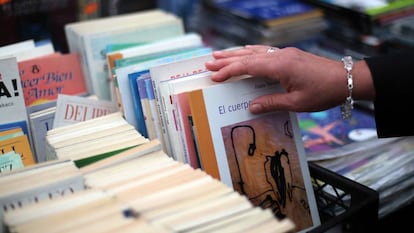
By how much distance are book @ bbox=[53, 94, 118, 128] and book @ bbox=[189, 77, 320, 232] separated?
1.17ft

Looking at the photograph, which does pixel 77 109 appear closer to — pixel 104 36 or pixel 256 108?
pixel 104 36

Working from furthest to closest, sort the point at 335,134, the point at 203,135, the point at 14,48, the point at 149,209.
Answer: the point at 335,134
the point at 14,48
the point at 203,135
the point at 149,209

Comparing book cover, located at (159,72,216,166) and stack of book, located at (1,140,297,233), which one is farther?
book cover, located at (159,72,216,166)

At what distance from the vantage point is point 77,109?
1.20m

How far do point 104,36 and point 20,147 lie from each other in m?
0.41

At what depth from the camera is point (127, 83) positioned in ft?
3.73

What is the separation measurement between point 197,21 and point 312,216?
4.88 feet

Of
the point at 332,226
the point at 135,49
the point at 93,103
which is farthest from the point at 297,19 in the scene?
the point at 332,226

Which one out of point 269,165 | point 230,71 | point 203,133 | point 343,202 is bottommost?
point 343,202

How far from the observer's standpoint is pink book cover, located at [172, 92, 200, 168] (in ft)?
3.18

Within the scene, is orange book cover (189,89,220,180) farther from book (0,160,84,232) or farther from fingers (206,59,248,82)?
book (0,160,84,232)

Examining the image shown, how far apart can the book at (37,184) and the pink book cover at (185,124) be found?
0.22m

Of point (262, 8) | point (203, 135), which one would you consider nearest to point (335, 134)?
point (203, 135)

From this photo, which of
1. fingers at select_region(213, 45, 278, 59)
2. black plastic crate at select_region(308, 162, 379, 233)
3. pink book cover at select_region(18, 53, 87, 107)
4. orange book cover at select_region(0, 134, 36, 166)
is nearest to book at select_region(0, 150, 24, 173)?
orange book cover at select_region(0, 134, 36, 166)
